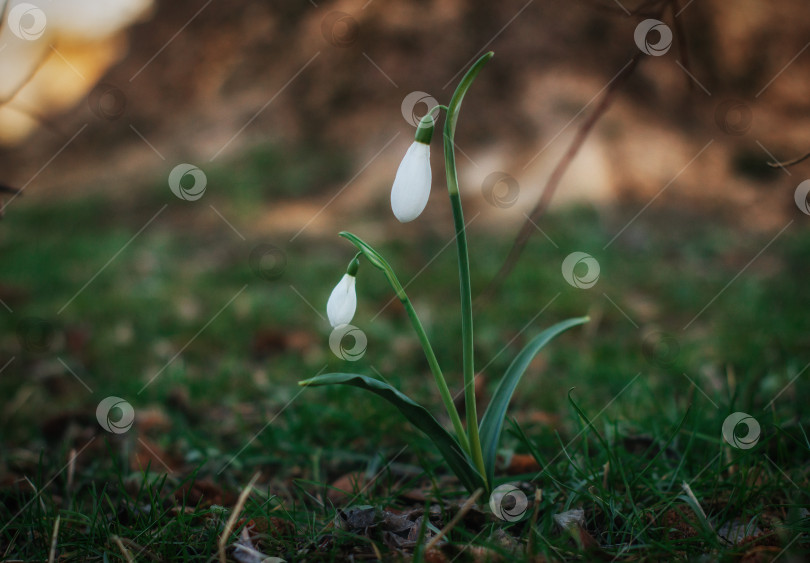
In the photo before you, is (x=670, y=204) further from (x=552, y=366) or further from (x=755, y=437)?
(x=755, y=437)

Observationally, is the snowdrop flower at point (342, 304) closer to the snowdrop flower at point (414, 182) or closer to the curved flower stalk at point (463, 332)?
the curved flower stalk at point (463, 332)

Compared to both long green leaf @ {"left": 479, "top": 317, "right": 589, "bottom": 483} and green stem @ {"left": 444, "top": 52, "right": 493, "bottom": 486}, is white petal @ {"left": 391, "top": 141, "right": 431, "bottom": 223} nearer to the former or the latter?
green stem @ {"left": 444, "top": 52, "right": 493, "bottom": 486}

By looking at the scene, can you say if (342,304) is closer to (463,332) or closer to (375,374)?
(463,332)

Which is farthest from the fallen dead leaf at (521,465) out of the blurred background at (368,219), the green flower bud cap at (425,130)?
the green flower bud cap at (425,130)

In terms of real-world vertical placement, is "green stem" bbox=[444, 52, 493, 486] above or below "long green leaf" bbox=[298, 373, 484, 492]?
above

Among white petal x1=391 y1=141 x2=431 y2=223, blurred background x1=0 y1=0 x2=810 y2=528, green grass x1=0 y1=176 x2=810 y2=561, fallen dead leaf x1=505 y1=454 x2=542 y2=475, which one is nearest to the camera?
white petal x1=391 y1=141 x2=431 y2=223

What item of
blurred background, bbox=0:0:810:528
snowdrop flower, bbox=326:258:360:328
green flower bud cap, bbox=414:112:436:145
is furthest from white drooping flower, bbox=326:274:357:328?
blurred background, bbox=0:0:810:528

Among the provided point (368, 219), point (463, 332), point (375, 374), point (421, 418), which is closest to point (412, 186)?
point (463, 332)
